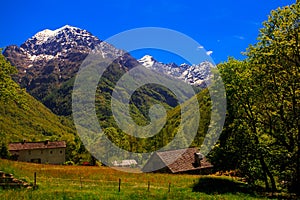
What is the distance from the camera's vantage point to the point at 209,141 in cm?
3978

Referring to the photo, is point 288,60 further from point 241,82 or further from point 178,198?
point 178,198

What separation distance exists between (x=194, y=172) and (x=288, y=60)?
53.0 m

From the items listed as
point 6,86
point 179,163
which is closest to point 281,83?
point 6,86

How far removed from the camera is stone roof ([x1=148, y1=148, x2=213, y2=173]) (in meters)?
77.1

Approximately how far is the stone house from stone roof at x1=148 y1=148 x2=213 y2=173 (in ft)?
260

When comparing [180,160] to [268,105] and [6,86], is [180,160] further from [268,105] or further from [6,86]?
[6,86]

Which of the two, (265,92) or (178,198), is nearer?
(178,198)

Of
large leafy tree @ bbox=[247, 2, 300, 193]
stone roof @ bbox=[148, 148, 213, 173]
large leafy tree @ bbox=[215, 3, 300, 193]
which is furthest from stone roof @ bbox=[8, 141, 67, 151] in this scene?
A: large leafy tree @ bbox=[247, 2, 300, 193]

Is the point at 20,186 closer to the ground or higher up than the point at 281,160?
closer to the ground

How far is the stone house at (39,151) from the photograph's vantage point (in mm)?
139875

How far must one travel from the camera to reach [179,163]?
78938 mm

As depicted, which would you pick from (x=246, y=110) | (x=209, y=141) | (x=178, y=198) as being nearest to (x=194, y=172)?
(x=209, y=141)

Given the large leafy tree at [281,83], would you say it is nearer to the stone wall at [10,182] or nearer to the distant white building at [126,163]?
the stone wall at [10,182]

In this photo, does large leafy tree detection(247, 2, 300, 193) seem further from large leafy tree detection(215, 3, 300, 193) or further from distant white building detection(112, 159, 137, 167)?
distant white building detection(112, 159, 137, 167)
